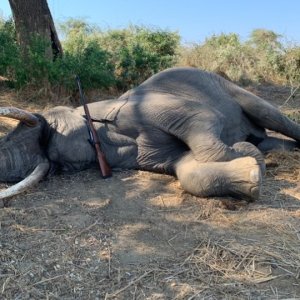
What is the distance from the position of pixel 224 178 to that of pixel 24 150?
6.04ft

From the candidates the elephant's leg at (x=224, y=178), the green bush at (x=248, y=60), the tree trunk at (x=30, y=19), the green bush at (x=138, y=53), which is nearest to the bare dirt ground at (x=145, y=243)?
the elephant's leg at (x=224, y=178)

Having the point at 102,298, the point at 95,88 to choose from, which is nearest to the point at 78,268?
the point at 102,298

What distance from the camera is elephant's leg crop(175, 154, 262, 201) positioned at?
4047 mm

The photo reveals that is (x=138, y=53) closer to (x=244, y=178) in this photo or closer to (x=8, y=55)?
(x=8, y=55)

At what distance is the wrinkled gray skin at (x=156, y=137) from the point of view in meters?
4.52

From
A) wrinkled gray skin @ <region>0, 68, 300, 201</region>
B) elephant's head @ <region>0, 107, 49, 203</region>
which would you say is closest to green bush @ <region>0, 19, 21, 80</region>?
wrinkled gray skin @ <region>0, 68, 300, 201</region>

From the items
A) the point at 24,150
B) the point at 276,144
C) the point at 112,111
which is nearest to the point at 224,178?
the point at 112,111

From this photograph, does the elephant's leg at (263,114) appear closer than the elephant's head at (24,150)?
No

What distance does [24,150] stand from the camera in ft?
15.8

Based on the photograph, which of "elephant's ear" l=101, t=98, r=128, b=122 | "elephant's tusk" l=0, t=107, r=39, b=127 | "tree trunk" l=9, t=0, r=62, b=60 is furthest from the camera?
"tree trunk" l=9, t=0, r=62, b=60

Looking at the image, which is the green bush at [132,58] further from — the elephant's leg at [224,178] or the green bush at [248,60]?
the elephant's leg at [224,178]

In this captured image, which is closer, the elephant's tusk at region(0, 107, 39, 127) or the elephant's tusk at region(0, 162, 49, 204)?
the elephant's tusk at region(0, 162, 49, 204)

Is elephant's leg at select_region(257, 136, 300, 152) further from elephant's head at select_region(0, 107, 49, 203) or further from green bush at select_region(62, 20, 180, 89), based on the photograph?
green bush at select_region(62, 20, 180, 89)

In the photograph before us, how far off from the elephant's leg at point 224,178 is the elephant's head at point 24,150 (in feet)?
4.29
